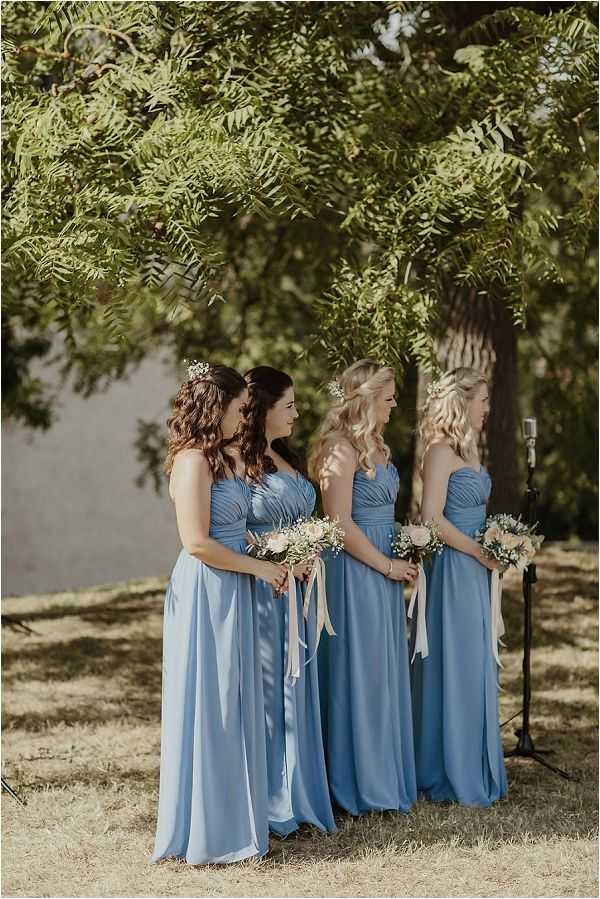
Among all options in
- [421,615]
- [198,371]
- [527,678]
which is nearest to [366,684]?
[421,615]

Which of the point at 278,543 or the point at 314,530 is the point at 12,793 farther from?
the point at 314,530

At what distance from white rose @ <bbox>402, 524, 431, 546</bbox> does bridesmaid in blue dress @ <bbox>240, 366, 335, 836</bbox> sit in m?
0.65

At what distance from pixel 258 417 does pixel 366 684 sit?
159 centimetres

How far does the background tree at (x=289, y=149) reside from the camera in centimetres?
572

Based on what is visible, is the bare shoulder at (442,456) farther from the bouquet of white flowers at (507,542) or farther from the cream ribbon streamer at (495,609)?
the cream ribbon streamer at (495,609)

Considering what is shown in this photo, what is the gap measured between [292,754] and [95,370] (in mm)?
7782

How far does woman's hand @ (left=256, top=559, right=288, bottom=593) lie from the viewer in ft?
17.7

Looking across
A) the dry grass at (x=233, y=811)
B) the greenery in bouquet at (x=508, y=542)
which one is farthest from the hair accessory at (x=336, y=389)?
the dry grass at (x=233, y=811)

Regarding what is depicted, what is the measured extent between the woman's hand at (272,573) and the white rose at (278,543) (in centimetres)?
7

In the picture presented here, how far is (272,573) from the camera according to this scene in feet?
17.8

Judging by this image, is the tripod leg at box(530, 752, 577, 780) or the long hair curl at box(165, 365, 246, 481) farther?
the tripod leg at box(530, 752, 577, 780)

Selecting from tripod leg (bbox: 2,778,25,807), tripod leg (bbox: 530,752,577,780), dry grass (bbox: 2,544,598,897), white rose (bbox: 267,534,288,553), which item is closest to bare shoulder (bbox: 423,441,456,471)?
white rose (bbox: 267,534,288,553)

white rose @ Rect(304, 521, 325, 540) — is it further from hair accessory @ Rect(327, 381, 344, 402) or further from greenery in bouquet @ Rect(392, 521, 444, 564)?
hair accessory @ Rect(327, 381, 344, 402)

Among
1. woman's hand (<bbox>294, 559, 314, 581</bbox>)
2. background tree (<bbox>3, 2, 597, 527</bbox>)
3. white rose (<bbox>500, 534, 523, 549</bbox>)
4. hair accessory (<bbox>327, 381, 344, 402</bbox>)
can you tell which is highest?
background tree (<bbox>3, 2, 597, 527</bbox>)
